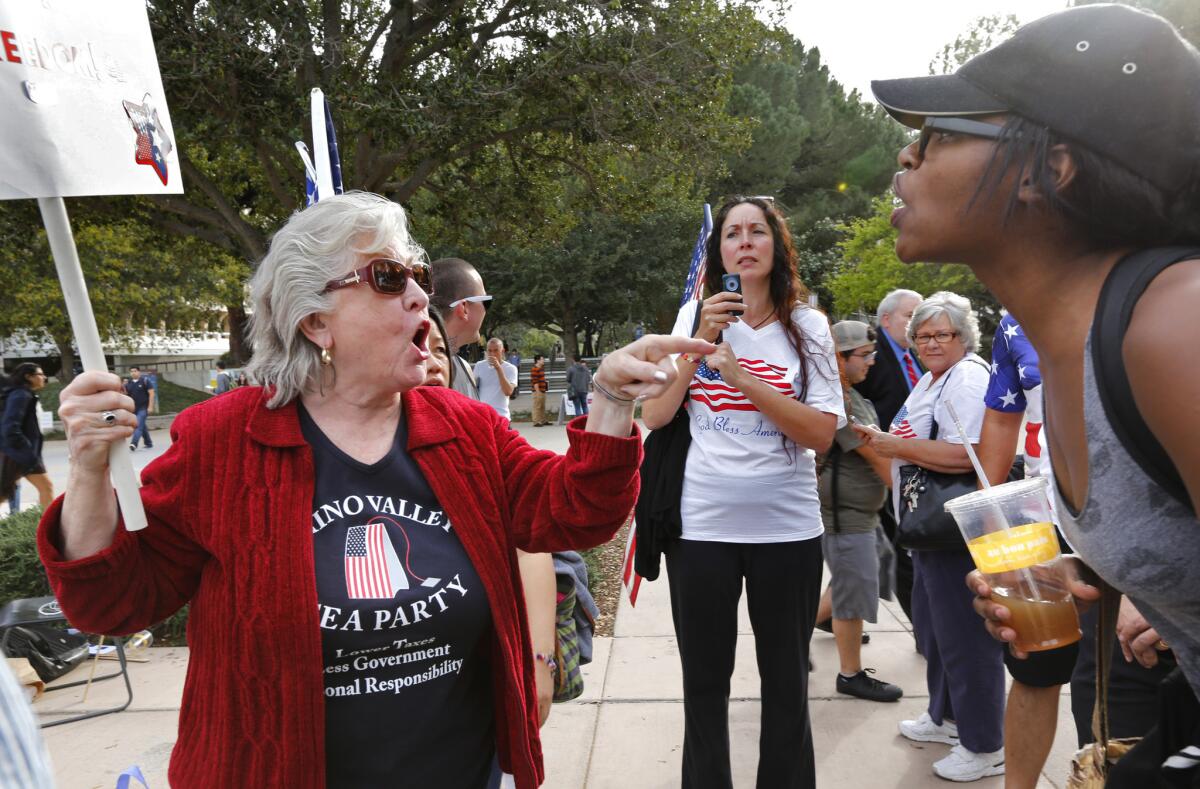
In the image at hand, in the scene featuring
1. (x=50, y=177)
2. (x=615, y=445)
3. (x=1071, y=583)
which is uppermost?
(x=50, y=177)

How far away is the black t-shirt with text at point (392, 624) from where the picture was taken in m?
1.63

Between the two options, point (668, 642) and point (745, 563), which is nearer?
point (745, 563)

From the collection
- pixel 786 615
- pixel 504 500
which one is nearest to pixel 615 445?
pixel 504 500

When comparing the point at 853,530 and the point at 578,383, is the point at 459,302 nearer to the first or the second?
the point at 853,530

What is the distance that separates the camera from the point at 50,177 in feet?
4.68

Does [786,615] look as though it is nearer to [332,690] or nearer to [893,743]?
[893,743]

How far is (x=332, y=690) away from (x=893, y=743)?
291 cm

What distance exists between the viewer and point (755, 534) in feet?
8.90

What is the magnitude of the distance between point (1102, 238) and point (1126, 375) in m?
0.27

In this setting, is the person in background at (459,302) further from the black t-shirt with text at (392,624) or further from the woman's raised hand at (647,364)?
the woman's raised hand at (647,364)

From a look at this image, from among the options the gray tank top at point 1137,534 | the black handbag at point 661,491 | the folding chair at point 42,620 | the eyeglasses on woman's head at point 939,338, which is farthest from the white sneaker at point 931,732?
the folding chair at point 42,620

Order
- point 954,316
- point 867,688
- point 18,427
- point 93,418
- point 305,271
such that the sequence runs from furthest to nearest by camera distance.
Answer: point 18,427 < point 867,688 < point 954,316 < point 305,271 < point 93,418

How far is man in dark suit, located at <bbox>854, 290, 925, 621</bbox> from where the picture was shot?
468cm

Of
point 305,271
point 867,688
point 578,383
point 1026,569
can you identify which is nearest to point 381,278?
point 305,271
